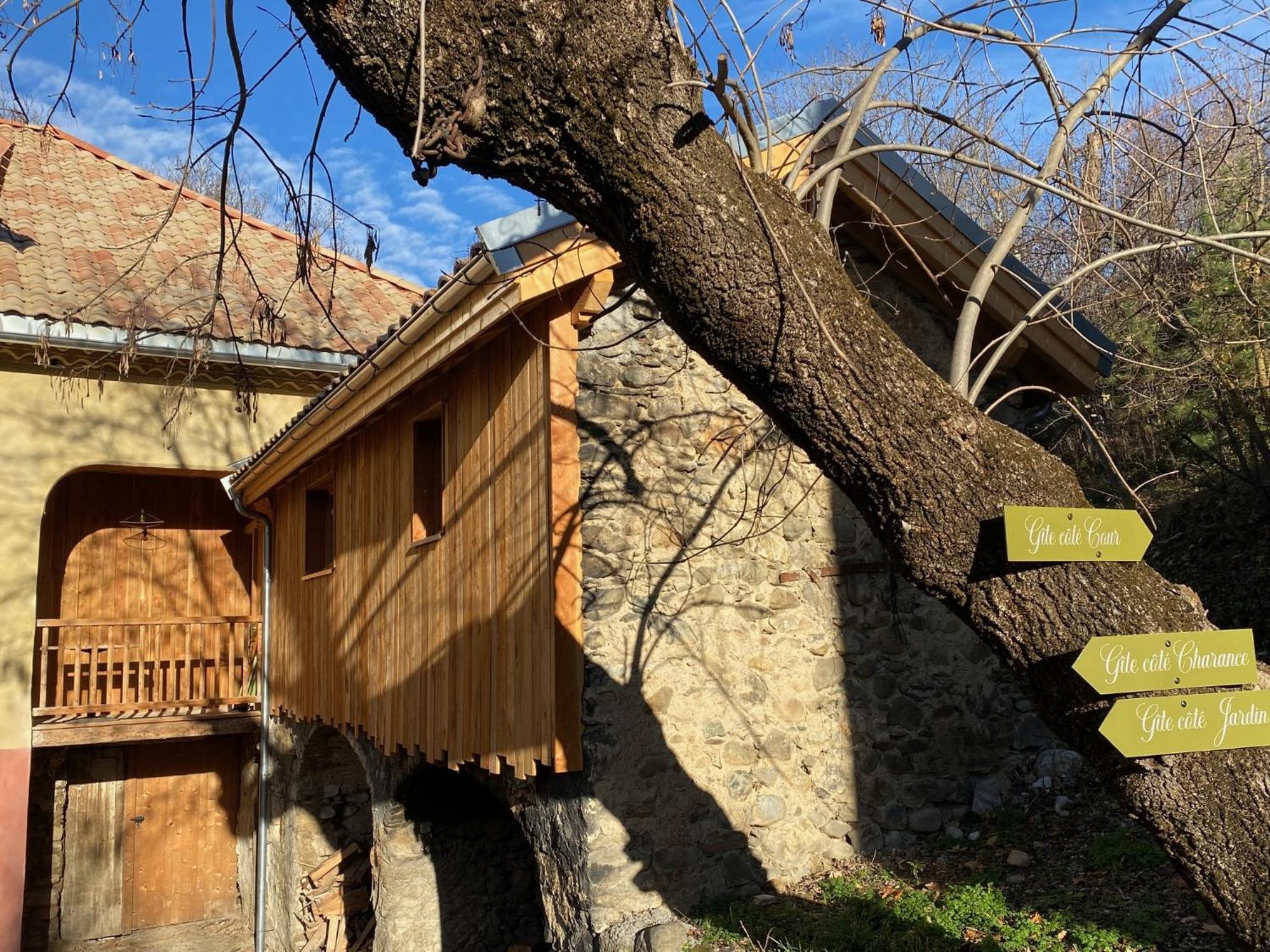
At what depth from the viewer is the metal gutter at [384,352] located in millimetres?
5137

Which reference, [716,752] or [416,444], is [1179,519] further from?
[416,444]

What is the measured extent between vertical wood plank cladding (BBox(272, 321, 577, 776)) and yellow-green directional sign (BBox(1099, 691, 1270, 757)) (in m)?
2.99

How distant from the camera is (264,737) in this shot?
10891 millimetres

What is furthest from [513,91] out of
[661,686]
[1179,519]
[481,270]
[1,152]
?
[1,152]

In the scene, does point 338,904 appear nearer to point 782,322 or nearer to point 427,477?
point 427,477

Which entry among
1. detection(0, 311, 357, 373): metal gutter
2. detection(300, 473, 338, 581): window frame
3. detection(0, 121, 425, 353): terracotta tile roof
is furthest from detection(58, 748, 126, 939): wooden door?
detection(0, 121, 425, 353): terracotta tile roof

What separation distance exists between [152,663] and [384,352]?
7506 millimetres

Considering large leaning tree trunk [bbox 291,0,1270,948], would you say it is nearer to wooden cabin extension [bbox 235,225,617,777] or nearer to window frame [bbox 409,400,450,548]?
wooden cabin extension [bbox 235,225,617,777]

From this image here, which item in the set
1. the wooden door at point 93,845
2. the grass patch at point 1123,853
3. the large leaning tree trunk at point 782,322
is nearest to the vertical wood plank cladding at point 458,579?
the large leaning tree trunk at point 782,322

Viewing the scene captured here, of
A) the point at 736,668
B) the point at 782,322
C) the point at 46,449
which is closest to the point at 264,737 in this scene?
the point at 46,449

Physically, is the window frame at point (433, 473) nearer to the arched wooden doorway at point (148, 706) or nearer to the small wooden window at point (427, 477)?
the small wooden window at point (427, 477)

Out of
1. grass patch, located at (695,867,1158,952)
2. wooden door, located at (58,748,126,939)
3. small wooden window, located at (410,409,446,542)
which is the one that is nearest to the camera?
grass patch, located at (695,867,1158,952)

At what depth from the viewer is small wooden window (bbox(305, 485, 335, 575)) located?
981cm

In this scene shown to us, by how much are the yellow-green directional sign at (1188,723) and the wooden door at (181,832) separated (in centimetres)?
1205
